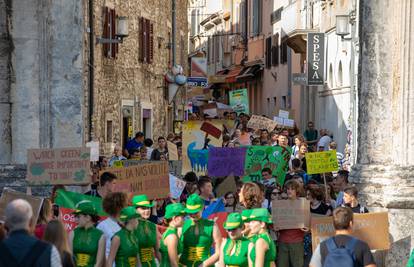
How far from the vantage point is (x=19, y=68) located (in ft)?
65.9

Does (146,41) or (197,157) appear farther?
(146,41)

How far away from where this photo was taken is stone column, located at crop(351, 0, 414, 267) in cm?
1605

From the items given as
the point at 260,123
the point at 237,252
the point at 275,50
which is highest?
the point at 275,50

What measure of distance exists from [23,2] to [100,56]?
13.6 metres

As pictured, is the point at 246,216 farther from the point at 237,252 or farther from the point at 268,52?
the point at 268,52

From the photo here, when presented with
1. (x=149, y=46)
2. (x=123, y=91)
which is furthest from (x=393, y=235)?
(x=149, y=46)

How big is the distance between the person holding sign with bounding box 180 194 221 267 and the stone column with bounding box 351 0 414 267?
2.14 metres

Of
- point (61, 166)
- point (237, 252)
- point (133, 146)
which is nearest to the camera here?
point (237, 252)

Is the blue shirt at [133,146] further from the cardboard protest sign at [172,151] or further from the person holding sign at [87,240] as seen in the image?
the person holding sign at [87,240]

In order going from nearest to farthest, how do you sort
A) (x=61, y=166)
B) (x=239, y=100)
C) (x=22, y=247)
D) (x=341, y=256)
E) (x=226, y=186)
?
A: (x=22, y=247), (x=341, y=256), (x=61, y=166), (x=226, y=186), (x=239, y=100)

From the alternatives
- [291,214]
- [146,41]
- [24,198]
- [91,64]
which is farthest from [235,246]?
[146,41]

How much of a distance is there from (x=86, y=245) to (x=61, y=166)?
15.4ft

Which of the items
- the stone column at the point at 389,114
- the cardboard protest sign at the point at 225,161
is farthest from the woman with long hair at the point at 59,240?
the cardboard protest sign at the point at 225,161

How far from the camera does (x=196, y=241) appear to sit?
15070 mm
